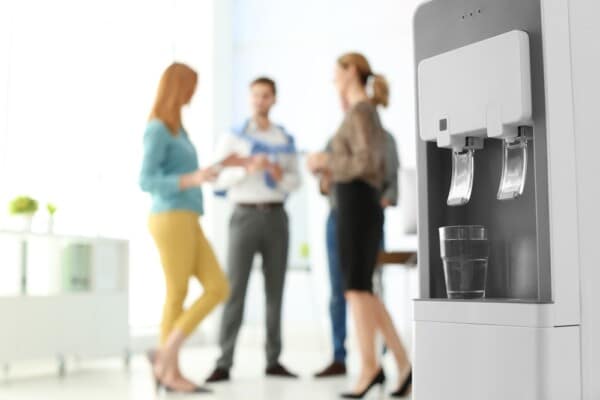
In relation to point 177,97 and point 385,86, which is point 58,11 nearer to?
point 177,97

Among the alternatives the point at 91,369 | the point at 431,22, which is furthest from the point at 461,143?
the point at 91,369

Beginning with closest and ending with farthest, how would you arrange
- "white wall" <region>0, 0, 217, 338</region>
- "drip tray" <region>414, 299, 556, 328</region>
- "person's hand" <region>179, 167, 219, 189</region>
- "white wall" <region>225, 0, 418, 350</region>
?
"drip tray" <region>414, 299, 556, 328</region> < "person's hand" <region>179, 167, 219, 189</region> < "white wall" <region>0, 0, 217, 338</region> < "white wall" <region>225, 0, 418, 350</region>

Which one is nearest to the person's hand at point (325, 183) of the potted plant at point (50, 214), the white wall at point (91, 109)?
the potted plant at point (50, 214)

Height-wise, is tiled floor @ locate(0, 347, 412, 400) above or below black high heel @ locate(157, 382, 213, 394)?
below

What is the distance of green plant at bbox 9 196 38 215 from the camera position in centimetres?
398

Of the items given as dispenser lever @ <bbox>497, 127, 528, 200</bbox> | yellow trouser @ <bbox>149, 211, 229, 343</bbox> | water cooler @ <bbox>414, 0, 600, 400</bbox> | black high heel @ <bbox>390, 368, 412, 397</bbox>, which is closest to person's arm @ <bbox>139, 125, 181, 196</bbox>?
yellow trouser @ <bbox>149, 211, 229, 343</bbox>

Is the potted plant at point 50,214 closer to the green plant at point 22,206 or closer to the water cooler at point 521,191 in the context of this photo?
the green plant at point 22,206

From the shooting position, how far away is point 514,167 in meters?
1.32

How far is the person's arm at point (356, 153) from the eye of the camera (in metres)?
3.06

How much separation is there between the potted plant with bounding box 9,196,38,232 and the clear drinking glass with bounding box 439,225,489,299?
3.10 meters

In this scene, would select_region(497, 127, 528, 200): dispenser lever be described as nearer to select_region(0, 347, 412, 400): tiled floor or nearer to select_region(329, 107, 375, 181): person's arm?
select_region(329, 107, 375, 181): person's arm

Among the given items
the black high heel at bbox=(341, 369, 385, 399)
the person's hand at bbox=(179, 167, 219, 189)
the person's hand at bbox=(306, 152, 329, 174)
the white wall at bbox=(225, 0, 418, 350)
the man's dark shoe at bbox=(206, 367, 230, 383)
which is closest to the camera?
the black high heel at bbox=(341, 369, 385, 399)

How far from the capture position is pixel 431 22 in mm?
1458

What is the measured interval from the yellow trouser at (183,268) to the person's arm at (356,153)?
668mm
